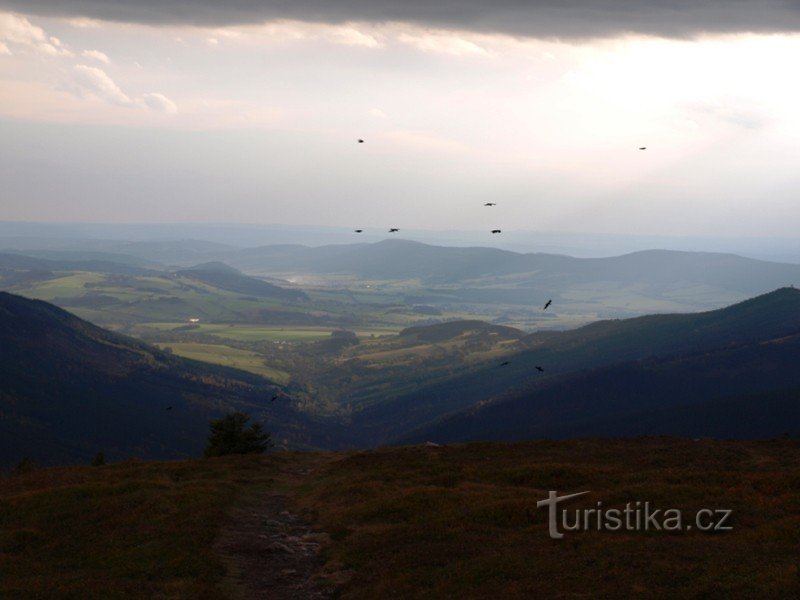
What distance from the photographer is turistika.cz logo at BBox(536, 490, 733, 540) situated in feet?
128

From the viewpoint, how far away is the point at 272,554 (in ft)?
133

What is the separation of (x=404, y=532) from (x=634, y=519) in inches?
458

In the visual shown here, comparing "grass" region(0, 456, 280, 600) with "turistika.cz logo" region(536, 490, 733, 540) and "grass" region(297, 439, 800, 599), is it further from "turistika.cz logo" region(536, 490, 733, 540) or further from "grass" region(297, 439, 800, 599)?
"turistika.cz logo" region(536, 490, 733, 540)

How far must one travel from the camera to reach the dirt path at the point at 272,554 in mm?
35281

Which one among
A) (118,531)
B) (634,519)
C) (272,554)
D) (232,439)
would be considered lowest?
(232,439)

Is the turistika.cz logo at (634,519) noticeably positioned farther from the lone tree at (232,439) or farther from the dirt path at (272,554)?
the lone tree at (232,439)

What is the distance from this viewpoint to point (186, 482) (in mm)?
57219

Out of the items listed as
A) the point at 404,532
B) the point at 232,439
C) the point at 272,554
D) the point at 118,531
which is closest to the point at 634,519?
the point at 404,532

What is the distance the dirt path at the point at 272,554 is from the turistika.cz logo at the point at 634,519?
11882mm

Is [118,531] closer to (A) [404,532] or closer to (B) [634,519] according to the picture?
(A) [404,532]

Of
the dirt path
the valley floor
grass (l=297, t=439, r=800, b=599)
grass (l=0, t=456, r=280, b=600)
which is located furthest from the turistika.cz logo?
grass (l=0, t=456, r=280, b=600)

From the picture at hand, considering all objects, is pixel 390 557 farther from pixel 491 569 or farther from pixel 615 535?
pixel 615 535

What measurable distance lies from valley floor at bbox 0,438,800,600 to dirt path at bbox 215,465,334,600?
5.1 inches

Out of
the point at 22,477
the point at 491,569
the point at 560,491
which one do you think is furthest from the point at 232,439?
the point at 491,569
